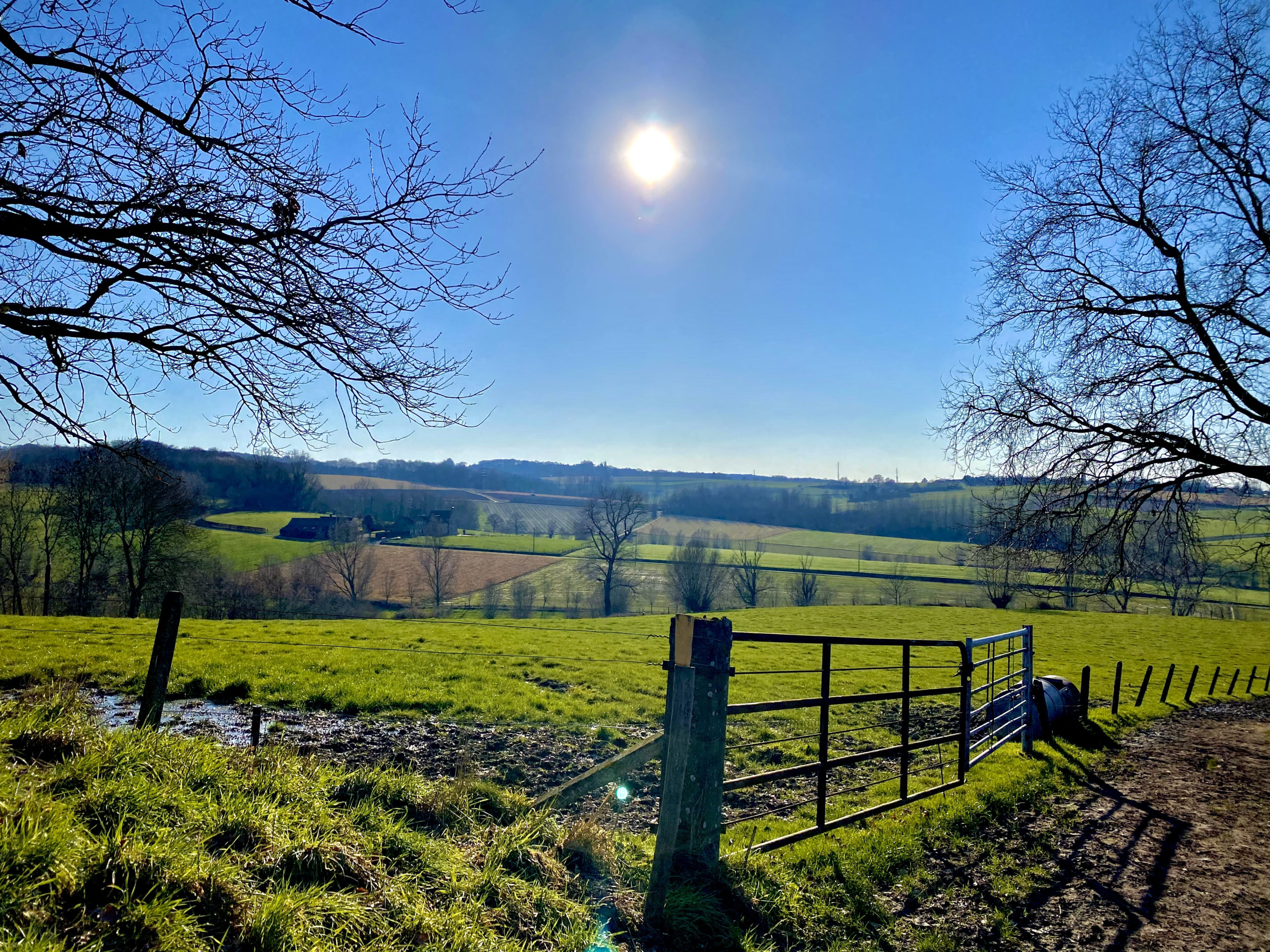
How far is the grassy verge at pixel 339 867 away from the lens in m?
2.47

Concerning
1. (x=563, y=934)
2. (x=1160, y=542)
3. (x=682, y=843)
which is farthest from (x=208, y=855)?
(x=1160, y=542)

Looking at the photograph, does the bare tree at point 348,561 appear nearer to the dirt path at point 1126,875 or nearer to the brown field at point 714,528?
the brown field at point 714,528

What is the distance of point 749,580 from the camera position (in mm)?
61625

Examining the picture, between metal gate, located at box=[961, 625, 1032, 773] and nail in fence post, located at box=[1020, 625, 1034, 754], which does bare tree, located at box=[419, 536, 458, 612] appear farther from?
nail in fence post, located at box=[1020, 625, 1034, 754]

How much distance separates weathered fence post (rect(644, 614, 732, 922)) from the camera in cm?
397

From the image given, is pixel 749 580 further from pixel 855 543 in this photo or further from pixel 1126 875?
pixel 1126 875

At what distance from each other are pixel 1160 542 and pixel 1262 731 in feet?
23.2

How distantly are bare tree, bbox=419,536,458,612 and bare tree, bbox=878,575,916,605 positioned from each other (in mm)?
38982

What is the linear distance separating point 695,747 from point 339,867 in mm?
2065

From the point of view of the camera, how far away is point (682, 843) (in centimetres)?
398

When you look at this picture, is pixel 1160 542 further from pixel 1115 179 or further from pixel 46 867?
pixel 46 867

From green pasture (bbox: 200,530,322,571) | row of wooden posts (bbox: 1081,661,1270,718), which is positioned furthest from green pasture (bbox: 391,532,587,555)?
row of wooden posts (bbox: 1081,661,1270,718)

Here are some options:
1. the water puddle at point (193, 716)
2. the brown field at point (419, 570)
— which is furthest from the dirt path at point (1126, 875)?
the brown field at point (419, 570)

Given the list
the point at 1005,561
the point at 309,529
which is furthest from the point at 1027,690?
the point at 309,529
